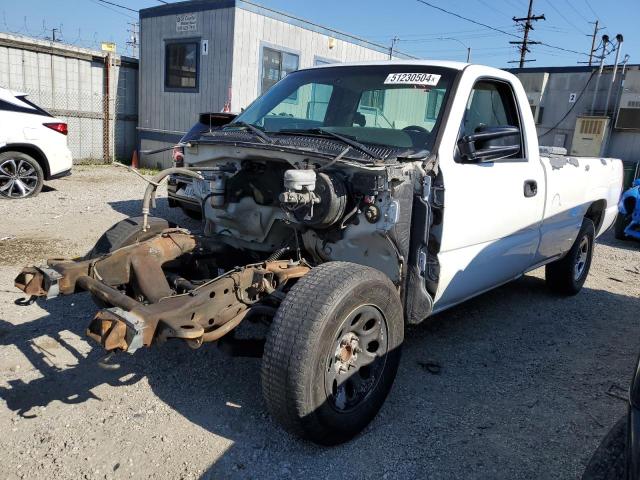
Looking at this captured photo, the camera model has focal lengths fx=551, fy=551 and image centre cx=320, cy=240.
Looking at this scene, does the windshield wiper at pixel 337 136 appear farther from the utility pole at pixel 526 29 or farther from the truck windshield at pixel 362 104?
the utility pole at pixel 526 29

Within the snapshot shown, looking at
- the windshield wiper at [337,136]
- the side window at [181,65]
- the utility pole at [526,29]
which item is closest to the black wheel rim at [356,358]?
the windshield wiper at [337,136]

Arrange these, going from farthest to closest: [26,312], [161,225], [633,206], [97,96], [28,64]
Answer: [97,96] → [28,64] → [633,206] → [26,312] → [161,225]

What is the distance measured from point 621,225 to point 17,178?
987 cm

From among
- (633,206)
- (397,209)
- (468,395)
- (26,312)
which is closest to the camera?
(397,209)

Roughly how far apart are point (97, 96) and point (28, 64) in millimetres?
1759

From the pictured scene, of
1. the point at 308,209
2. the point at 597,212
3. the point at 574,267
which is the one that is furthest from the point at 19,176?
the point at 597,212

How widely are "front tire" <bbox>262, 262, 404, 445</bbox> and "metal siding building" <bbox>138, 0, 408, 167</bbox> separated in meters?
10.1

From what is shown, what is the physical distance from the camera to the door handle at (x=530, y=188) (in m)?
4.21


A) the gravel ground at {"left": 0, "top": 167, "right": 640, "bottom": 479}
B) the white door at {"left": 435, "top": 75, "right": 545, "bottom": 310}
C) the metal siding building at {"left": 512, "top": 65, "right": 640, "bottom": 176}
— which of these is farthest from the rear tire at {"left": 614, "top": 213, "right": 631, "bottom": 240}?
the metal siding building at {"left": 512, "top": 65, "right": 640, "bottom": 176}

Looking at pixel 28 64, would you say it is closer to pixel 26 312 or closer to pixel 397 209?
pixel 26 312

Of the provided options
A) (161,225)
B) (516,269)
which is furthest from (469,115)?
(161,225)

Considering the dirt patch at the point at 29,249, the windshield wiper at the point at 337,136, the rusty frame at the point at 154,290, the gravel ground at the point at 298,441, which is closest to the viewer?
the rusty frame at the point at 154,290

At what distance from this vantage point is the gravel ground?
9.34 ft

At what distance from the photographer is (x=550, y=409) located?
11.7 ft
